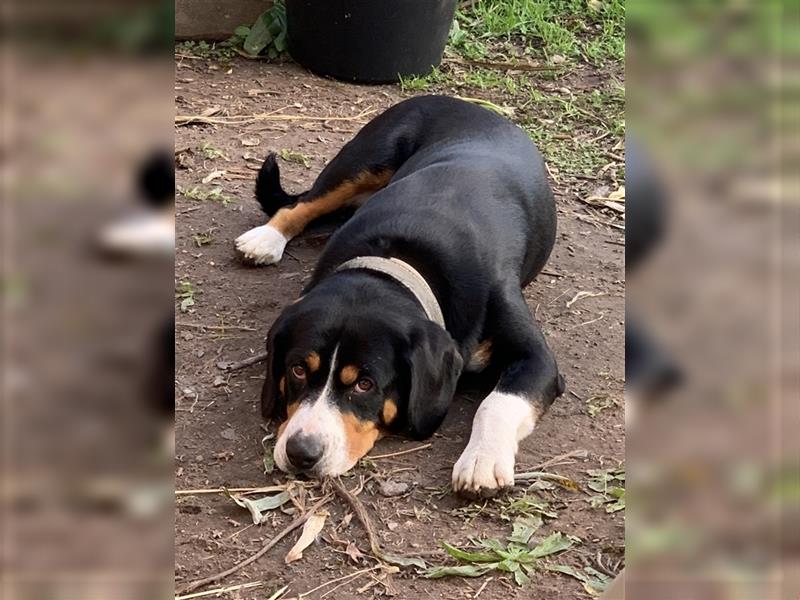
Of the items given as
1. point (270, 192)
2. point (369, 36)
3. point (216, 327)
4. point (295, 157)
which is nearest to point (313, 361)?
point (216, 327)

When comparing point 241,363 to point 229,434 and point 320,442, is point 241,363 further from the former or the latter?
point 320,442

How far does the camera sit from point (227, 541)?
310cm

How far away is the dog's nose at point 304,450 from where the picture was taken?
10.6ft

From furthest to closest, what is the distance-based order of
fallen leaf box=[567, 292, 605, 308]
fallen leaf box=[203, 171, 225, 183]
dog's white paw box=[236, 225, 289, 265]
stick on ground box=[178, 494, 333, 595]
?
fallen leaf box=[203, 171, 225, 183], dog's white paw box=[236, 225, 289, 265], fallen leaf box=[567, 292, 605, 308], stick on ground box=[178, 494, 333, 595]

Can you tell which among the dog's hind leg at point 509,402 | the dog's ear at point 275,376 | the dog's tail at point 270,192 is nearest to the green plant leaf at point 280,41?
the dog's tail at point 270,192

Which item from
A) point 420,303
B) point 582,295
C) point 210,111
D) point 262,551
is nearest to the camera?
point 262,551

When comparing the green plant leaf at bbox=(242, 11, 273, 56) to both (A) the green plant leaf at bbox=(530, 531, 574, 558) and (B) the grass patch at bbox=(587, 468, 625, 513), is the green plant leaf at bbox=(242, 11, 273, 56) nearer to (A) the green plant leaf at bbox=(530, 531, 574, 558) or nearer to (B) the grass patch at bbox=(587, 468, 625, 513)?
(B) the grass patch at bbox=(587, 468, 625, 513)

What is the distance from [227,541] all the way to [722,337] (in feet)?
8.81

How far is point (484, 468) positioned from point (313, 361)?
68cm

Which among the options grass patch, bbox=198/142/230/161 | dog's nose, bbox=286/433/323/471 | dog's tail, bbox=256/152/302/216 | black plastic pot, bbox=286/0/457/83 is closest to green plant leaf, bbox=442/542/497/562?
dog's nose, bbox=286/433/323/471

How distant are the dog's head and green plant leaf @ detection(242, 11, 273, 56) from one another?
4479 mm

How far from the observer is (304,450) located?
10.6 feet

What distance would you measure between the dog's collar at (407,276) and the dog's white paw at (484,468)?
0.53 m

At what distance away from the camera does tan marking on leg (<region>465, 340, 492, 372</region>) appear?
154 inches
